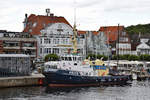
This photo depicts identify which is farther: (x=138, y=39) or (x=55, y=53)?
(x=138, y=39)

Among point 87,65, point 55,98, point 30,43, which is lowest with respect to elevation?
point 55,98

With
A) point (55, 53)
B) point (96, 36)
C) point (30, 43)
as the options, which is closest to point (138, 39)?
point (96, 36)

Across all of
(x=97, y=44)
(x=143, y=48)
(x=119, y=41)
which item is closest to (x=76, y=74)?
(x=119, y=41)

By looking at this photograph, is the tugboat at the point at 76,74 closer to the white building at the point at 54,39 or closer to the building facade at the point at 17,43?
the building facade at the point at 17,43

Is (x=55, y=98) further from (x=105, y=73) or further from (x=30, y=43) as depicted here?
(x=30, y=43)

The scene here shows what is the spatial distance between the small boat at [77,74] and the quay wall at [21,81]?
2.23 metres

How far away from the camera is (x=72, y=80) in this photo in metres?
64.0

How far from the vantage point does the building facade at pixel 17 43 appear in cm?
8262

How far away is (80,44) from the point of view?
96.6 m

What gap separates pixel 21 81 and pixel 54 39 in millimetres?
31792

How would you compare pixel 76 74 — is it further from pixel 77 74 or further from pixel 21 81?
pixel 21 81

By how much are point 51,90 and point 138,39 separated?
2766 inches

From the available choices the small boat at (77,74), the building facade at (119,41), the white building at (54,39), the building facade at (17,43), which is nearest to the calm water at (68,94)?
the small boat at (77,74)

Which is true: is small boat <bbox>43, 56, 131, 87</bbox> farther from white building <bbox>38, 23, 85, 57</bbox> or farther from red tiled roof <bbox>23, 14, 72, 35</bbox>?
red tiled roof <bbox>23, 14, 72, 35</bbox>
